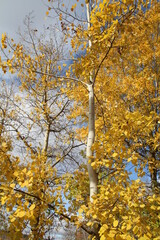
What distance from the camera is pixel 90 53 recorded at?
223 cm

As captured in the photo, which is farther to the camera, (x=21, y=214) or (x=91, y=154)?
(x=91, y=154)

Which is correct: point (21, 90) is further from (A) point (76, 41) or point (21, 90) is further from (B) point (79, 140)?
(A) point (76, 41)

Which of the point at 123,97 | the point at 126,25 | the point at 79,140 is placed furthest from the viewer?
the point at 123,97

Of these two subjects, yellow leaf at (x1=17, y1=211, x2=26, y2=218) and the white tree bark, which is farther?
the white tree bark

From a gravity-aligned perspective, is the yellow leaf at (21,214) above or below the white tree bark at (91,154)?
below

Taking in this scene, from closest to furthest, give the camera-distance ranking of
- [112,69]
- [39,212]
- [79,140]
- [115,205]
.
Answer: [115,205] < [39,212] < [79,140] < [112,69]

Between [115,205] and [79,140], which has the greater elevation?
[79,140]

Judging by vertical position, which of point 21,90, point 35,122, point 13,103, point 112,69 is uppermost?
point 112,69

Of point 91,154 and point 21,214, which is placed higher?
point 91,154

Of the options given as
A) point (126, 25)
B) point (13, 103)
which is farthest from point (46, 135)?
point (126, 25)

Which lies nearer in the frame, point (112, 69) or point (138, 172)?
point (138, 172)

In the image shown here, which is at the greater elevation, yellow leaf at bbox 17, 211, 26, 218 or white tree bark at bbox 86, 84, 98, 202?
white tree bark at bbox 86, 84, 98, 202

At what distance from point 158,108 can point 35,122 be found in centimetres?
400

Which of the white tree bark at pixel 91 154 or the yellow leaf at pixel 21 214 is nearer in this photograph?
the yellow leaf at pixel 21 214
